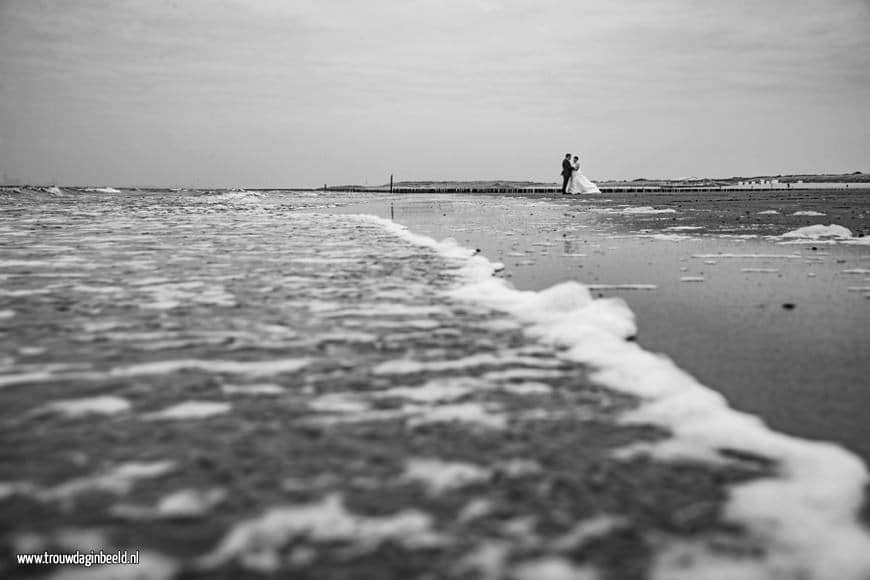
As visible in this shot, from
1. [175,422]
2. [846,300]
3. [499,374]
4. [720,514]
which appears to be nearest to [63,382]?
[175,422]

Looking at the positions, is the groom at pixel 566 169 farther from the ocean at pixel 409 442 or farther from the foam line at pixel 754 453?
the foam line at pixel 754 453

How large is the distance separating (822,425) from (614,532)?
1.12 metres

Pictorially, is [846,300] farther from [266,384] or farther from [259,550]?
[259,550]

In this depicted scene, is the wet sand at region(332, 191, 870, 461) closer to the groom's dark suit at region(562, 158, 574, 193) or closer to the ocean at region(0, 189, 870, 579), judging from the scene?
the ocean at region(0, 189, 870, 579)

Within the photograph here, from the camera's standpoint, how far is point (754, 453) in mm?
2047

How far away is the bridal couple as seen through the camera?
33.9 m

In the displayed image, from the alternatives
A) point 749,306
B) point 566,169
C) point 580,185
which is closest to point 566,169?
point 566,169

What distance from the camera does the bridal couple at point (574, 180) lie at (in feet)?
111

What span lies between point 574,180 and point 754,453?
35.7m

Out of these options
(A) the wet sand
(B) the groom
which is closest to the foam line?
(A) the wet sand

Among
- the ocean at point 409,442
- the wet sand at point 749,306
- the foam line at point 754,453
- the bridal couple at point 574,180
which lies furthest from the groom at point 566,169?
the foam line at point 754,453

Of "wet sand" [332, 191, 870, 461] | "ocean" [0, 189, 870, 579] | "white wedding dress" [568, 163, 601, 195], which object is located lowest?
"ocean" [0, 189, 870, 579]

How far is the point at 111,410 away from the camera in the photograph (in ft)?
7.81

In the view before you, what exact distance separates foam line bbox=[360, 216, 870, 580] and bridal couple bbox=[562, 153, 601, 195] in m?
→ 31.4
